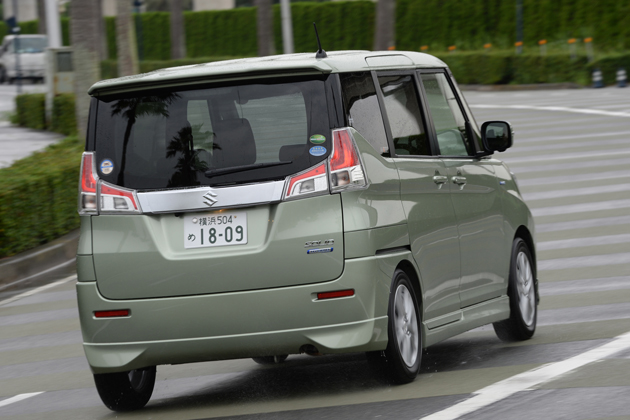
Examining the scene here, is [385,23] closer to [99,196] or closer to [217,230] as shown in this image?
[99,196]

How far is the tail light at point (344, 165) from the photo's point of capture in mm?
5594

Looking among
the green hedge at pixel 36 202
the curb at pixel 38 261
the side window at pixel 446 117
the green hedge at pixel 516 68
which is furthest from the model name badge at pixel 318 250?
the green hedge at pixel 516 68

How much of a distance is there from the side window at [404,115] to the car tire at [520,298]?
1367 mm

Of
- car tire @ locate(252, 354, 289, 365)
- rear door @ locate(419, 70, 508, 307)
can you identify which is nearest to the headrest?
rear door @ locate(419, 70, 508, 307)

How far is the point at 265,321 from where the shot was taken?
5.56m

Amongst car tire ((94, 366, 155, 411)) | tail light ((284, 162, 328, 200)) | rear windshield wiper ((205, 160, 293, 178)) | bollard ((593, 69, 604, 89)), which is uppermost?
rear windshield wiper ((205, 160, 293, 178))

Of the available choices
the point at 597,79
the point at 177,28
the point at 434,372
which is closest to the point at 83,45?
the point at 434,372

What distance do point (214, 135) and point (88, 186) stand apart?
735 mm

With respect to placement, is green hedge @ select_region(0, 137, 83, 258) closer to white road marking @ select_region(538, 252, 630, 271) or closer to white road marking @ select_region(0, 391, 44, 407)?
white road marking @ select_region(0, 391, 44, 407)

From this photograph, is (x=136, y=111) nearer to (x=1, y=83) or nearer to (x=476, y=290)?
(x=476, y=290)

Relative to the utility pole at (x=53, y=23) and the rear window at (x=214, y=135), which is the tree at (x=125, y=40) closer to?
the utility pole at (x=53, y=23)

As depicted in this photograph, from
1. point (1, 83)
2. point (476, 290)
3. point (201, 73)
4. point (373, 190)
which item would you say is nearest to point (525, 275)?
point (476, 290)

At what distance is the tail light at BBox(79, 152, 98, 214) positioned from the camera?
19.2ft

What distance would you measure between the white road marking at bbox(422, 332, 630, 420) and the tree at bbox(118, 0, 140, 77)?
17896 mm
